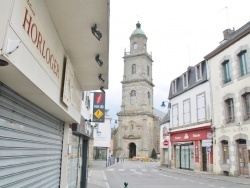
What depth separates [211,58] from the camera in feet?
78.6

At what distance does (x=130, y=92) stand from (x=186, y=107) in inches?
1756

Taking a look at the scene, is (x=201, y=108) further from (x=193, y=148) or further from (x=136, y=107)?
(x=136, y=107)

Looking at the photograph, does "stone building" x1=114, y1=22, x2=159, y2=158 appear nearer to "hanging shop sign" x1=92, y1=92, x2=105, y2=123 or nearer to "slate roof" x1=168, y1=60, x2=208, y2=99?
"slate roof" x1=168, y1=60, x2=208, y2=99

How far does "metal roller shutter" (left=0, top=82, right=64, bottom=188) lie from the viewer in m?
3.46

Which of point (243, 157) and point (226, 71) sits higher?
point (226, 71)

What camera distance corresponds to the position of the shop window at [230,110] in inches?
821

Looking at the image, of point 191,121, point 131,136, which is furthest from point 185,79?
point 131,136

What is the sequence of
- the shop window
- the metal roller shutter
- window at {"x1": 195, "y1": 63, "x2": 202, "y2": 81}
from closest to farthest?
the metal roller shutter
the shop window
window at {"x1": 195, "y1": 63, "x2": 202, "y2": 81}

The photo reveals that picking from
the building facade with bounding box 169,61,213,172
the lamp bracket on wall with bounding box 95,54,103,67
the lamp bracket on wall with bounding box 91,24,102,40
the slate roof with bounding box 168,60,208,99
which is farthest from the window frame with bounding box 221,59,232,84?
the lamp bracket on wall with bounding box 91,24,102,40

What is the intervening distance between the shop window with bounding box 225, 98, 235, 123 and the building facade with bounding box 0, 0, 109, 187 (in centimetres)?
1683

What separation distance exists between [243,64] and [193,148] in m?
10.3

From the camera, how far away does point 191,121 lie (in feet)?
88.6

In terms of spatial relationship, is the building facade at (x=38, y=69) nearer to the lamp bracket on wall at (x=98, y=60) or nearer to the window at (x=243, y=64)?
Answer: the lamp bracket on wall at (x=98, y=60)

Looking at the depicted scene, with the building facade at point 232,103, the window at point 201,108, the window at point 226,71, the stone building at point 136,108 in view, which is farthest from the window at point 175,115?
the stone building at point 136,108
